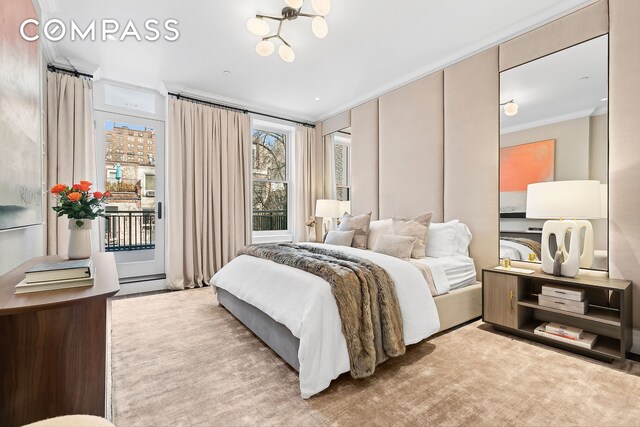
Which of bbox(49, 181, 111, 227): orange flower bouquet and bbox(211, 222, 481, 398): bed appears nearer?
bbox(211, 222, 481, 398): bed

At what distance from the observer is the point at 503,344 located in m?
2.49

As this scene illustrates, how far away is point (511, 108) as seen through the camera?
302 centimetres

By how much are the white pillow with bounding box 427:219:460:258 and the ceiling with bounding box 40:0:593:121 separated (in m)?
1.94

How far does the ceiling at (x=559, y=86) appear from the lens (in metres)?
2.50

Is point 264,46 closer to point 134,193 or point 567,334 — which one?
point 134,193

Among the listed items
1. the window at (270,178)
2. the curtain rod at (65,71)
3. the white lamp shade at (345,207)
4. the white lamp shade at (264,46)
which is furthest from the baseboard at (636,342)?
the curtain rod at (65,71)

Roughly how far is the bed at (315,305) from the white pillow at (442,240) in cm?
13

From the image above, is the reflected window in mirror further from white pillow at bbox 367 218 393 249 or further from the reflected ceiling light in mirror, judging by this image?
the reflected ceiling light in mirror

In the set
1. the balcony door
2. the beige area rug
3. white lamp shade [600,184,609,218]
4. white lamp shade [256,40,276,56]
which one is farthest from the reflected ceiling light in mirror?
the balcony door

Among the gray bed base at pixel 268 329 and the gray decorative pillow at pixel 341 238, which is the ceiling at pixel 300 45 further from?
the gray bed base at pixel 268 329

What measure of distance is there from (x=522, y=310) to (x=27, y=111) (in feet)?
13.1

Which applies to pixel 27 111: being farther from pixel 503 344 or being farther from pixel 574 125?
pixel 574 125

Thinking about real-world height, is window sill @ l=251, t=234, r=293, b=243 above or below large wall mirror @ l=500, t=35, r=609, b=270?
below

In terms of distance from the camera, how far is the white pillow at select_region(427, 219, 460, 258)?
125 inches
